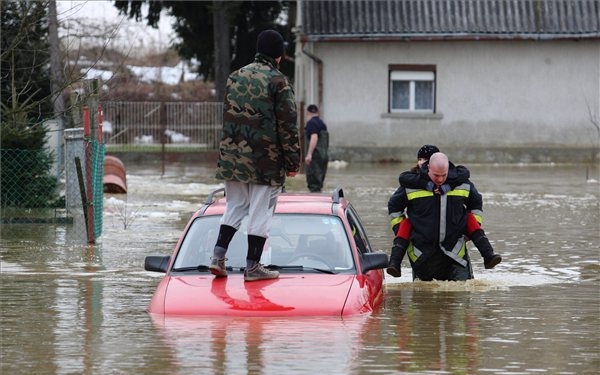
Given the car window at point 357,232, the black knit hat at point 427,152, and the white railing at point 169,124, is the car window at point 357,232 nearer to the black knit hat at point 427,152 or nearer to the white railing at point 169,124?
the black knit hat at point 427,152

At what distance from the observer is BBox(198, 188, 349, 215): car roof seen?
11.0m

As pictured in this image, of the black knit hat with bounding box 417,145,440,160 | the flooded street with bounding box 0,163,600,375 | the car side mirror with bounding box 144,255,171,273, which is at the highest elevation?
the black knit hat with bounding box 417,145,440,160

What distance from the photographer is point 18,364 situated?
866cm

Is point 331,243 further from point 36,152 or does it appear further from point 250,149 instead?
point 36,152

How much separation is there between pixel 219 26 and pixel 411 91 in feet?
22.1

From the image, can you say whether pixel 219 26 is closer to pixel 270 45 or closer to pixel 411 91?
pixel 411 91

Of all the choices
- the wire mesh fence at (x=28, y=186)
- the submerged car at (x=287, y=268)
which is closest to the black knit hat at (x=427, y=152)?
the submerged car at (x=287, y=268)

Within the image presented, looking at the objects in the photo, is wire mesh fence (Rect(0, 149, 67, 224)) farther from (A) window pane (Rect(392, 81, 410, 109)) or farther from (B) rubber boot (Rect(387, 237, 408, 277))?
(A) window pane (Rect(392, 81, 410, 109))

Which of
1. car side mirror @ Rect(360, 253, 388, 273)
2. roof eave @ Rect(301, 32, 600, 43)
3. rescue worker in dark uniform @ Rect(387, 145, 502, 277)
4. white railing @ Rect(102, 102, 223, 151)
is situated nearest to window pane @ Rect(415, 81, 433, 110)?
roof eave @ Rect(301, 32, 600, 43)

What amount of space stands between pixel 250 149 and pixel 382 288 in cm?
193

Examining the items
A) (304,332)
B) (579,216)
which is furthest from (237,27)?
(304,332)

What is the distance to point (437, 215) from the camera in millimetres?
12039

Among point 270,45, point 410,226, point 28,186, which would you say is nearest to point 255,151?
point 270,45

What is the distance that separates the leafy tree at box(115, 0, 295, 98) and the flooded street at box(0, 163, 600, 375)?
81.6ft
